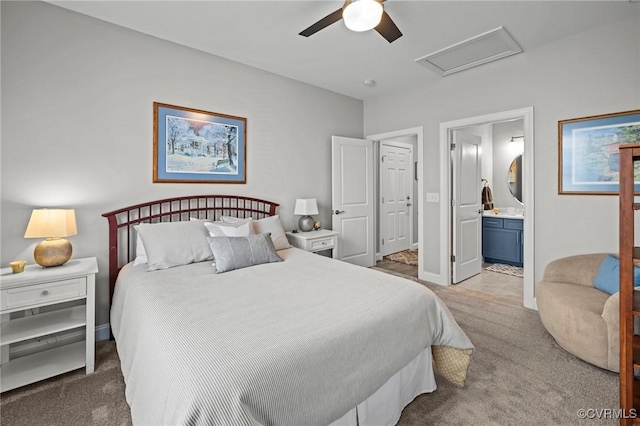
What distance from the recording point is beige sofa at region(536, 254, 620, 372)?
1983 mm

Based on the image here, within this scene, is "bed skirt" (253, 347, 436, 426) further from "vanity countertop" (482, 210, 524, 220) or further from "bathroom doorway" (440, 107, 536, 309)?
"vanity countertop" (482, 210, 524, 220)

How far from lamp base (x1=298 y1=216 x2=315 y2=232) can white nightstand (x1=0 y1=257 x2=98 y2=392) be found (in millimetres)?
2260

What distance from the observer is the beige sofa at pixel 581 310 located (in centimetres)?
198

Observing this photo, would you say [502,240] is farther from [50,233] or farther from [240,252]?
[50,233]

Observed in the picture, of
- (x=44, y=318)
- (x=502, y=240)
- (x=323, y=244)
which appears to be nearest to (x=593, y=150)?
(x=502, y=240)

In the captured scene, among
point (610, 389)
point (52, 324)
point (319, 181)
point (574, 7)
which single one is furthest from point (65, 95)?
point (610, 389)

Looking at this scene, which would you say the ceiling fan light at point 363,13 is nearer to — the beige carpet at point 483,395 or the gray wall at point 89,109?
the gray wall at point 89,109

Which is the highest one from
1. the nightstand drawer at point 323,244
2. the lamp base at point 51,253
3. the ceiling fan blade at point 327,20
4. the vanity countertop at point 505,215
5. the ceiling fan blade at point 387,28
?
the ceiling fan blade at point 327,20

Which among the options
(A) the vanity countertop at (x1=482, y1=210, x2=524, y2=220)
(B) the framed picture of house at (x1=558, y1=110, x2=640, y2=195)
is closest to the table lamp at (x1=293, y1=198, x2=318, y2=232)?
(B) the framed picture of house at (x1=558, y1=110, x2=640, y2=195)

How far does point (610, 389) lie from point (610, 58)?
9.17ft

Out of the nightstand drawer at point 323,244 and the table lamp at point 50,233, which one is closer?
the table lamp at point 50,233

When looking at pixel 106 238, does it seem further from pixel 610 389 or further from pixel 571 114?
pixel 571 114

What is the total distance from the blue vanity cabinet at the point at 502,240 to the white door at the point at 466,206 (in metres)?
0.78

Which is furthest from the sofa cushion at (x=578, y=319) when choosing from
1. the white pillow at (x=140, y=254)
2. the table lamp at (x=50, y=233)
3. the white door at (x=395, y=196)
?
the table lamp at (x=50, y=233)
